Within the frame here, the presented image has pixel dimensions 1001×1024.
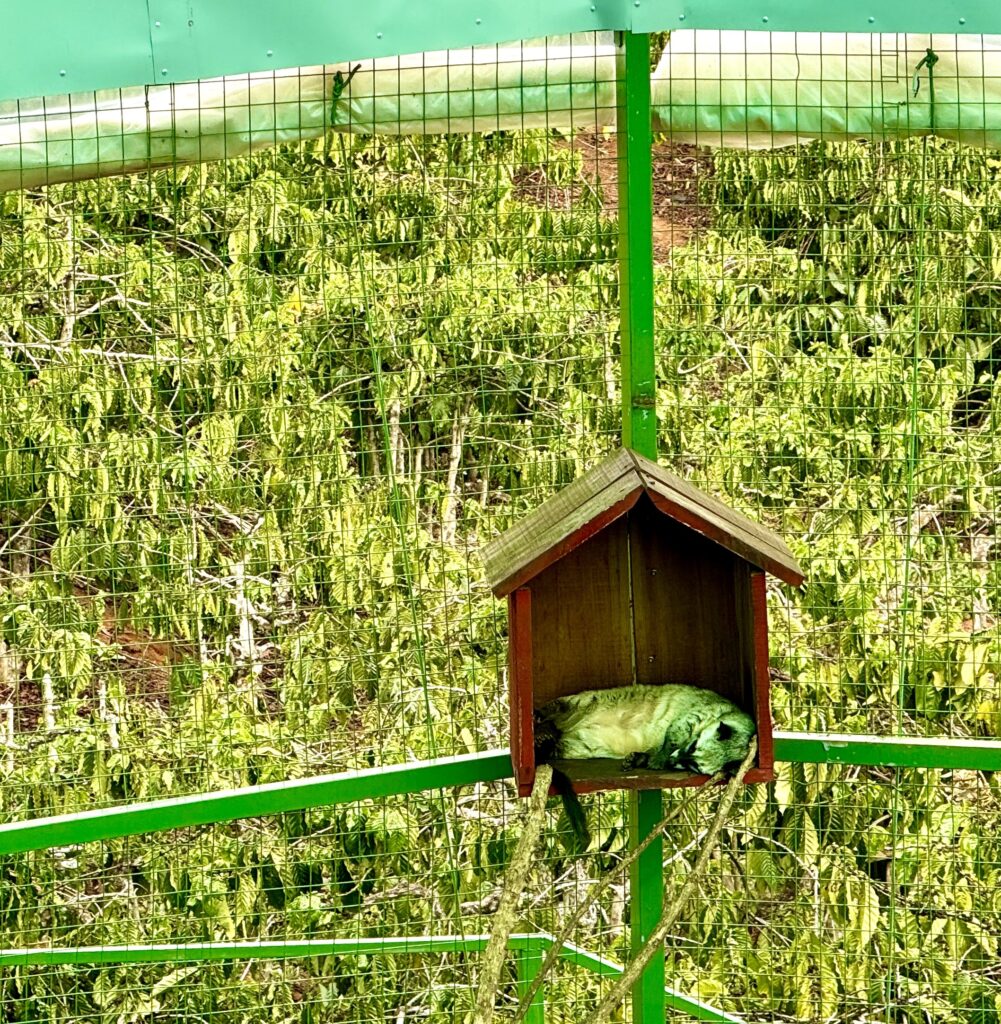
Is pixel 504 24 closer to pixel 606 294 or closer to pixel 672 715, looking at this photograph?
pixel 672 715

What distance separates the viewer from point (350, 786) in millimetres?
2496

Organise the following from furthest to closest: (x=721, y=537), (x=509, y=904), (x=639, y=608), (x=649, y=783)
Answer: (x=639, y=608) → (x=649, y=783) → (x=721, y=537) → (x=509, y=904)

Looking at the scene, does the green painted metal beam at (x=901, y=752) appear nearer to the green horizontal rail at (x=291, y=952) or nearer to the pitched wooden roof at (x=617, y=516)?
the pitched wooden roof at (x=617, y=516)

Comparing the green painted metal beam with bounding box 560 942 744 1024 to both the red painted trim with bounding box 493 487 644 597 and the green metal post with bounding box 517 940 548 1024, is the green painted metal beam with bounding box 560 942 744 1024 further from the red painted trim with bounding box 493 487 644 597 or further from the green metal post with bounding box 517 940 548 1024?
the red painted trim with bounding box 493 487 644 597

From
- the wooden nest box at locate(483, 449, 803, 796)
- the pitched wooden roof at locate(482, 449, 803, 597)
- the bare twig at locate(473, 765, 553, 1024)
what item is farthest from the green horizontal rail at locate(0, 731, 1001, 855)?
the pitched wooden roof at locate(482, 449, 803, 597)

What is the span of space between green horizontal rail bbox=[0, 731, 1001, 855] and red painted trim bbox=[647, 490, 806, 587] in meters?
0.46

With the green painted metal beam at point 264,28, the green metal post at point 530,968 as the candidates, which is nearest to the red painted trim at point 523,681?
the green painted metal beam at point 264,28

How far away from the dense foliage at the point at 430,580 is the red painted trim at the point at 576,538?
6.20 ft

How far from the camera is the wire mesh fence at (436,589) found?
4.35 m

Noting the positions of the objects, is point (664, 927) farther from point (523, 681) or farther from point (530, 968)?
point (530, 968)

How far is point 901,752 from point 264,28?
171cm

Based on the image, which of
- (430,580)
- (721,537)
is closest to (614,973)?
(721,537)

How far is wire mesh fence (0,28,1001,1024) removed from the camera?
435cm

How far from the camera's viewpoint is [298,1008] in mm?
5000
